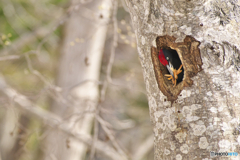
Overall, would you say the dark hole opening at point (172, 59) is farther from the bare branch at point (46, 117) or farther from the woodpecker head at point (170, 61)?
the bare branch at point (46, 117)

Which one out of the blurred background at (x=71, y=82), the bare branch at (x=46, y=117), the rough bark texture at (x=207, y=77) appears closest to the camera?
the rough bark texture at (x=207, y=77)

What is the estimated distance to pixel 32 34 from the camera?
4090 millimetres

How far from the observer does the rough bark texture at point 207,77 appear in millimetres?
973

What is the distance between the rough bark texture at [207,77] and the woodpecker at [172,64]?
8 centimetres

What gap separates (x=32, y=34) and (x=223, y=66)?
11.9ft

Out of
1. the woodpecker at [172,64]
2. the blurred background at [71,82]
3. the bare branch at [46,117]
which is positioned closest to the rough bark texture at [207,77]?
the woodpecker at [172,64]

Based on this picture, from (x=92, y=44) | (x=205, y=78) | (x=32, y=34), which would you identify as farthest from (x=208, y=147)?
(x=32, y=34)

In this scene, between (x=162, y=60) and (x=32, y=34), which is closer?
(x=162, y=60)

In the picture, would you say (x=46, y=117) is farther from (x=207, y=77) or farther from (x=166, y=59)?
(x=207, y=77)

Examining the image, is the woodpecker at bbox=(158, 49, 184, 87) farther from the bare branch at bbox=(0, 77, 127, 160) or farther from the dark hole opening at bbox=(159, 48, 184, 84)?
the bare branch at bbox=(0, 77, 127, 160)

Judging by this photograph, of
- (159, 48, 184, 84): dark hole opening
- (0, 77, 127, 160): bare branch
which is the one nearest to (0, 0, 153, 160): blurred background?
(0, 77, 127, 160): bare branch

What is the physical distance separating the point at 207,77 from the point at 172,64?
7.9 inches

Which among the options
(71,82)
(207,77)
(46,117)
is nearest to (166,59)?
(207,77)

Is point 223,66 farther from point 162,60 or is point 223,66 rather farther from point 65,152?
point 65,152
